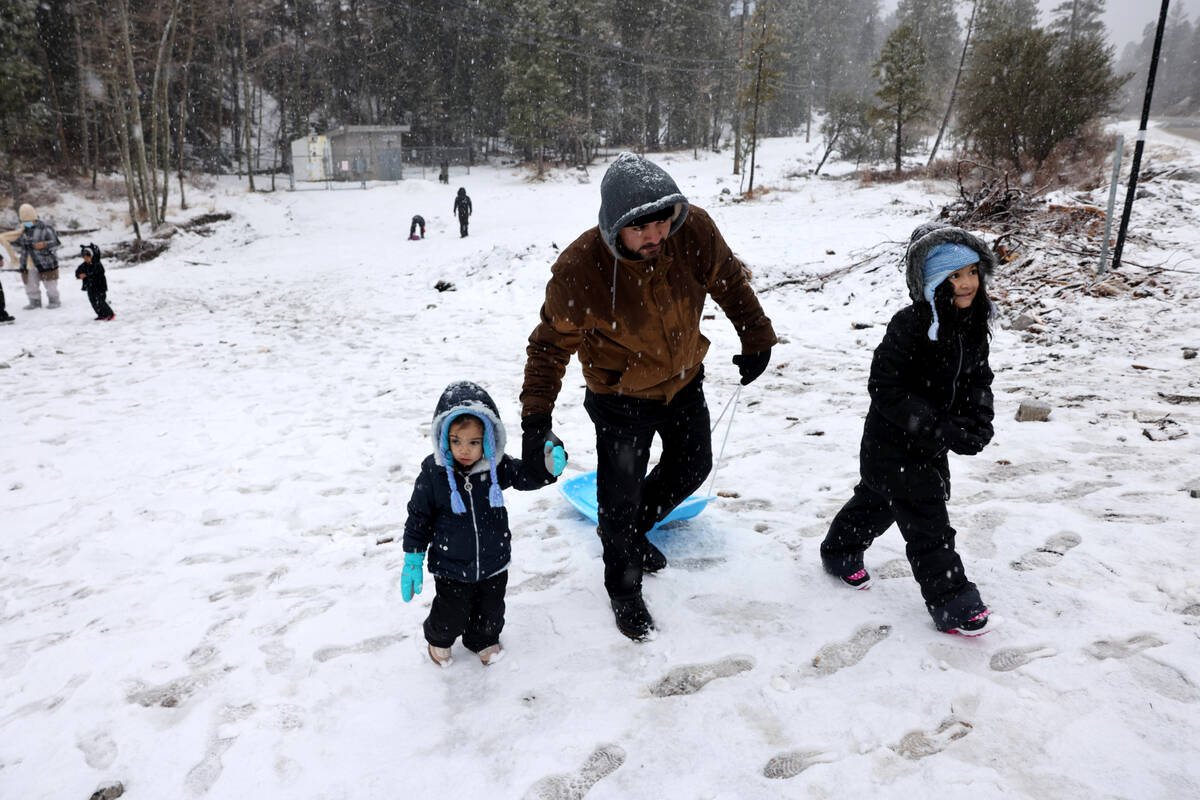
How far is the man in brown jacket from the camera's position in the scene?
2379 millimetres

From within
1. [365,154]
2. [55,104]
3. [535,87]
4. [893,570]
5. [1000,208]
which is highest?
[535,87]

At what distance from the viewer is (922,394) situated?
247 centimetres

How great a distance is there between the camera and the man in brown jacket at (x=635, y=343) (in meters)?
2.38

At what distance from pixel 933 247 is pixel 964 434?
0.71 meters

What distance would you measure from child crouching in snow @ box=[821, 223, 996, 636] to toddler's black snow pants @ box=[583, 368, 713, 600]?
2.46 feet

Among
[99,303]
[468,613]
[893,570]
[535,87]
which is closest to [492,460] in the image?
[468,613]

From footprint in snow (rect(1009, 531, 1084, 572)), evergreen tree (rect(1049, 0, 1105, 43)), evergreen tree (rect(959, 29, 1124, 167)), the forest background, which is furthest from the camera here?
evergreen tree (rect(1049, 0, 1105, 43))

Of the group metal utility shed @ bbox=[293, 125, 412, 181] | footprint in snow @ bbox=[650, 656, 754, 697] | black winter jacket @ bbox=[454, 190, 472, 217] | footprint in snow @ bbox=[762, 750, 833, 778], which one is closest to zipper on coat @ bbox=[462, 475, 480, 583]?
footprint in snow @ bbox=[650, 656, 754, 697]

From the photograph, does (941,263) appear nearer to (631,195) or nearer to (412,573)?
(631,195)

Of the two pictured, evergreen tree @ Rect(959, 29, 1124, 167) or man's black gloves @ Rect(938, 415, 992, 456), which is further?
evergreen tree @ Rect(959, 29, 1124, 167)

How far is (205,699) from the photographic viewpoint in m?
2.54

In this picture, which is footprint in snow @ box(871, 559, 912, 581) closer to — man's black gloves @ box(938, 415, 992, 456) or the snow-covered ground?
the snow-covered ground

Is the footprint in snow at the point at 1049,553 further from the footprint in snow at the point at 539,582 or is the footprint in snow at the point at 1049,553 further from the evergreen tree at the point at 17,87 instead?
the evergreen tree at the point at 17,87

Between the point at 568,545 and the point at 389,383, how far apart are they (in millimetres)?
4247
